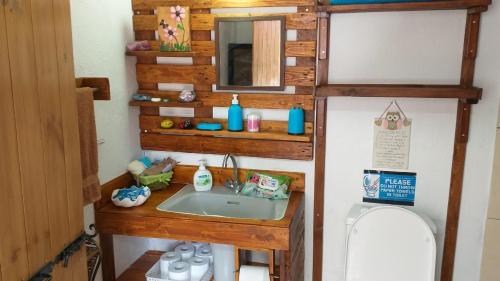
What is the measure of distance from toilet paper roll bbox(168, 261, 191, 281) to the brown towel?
703mm

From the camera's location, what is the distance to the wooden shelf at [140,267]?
7.82ft

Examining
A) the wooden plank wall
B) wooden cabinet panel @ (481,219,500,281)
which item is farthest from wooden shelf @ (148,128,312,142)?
wooden cabinet panel @ (481,219,500,281)

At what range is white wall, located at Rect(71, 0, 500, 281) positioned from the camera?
1996 millimetres

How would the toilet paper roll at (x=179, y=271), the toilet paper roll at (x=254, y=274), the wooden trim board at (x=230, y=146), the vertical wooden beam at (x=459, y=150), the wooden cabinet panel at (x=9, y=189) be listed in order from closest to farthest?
1. the wooden cabinet panel at (x=9, y=189)
2. the vertical wooden beam at (x=459, y=150)
3. the toilet paper roll at (x=254, y=274)
4. the toilet paper roll at (x=179, y=271)
5. the wooden trim board at (x=230, y=146)

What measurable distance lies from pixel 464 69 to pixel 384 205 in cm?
77

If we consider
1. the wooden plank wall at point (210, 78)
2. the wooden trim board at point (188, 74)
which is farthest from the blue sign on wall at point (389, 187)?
the wooden trim board at point (188, 74)

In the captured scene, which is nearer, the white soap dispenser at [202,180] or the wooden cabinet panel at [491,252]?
the wooden cabinet panel at [491,252]

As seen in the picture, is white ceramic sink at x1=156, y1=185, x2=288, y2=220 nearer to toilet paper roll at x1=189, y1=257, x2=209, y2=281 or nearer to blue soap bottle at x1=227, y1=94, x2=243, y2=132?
toilet paper roll at x1=189, y1=257, x2=209, y2=281

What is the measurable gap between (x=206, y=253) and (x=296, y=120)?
894 mm

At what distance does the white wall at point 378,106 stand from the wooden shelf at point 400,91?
4.3 inches

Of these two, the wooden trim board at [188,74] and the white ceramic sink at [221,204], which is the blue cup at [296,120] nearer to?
the wooden trim board at [188,74]

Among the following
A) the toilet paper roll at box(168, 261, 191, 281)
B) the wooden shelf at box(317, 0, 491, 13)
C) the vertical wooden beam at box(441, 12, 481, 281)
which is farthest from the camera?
the toilet paper roll at box(168, 261, 191, 281)

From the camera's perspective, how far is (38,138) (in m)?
1.18

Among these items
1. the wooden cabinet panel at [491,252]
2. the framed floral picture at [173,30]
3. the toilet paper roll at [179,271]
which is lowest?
the toilet paper roll at [179,271]
